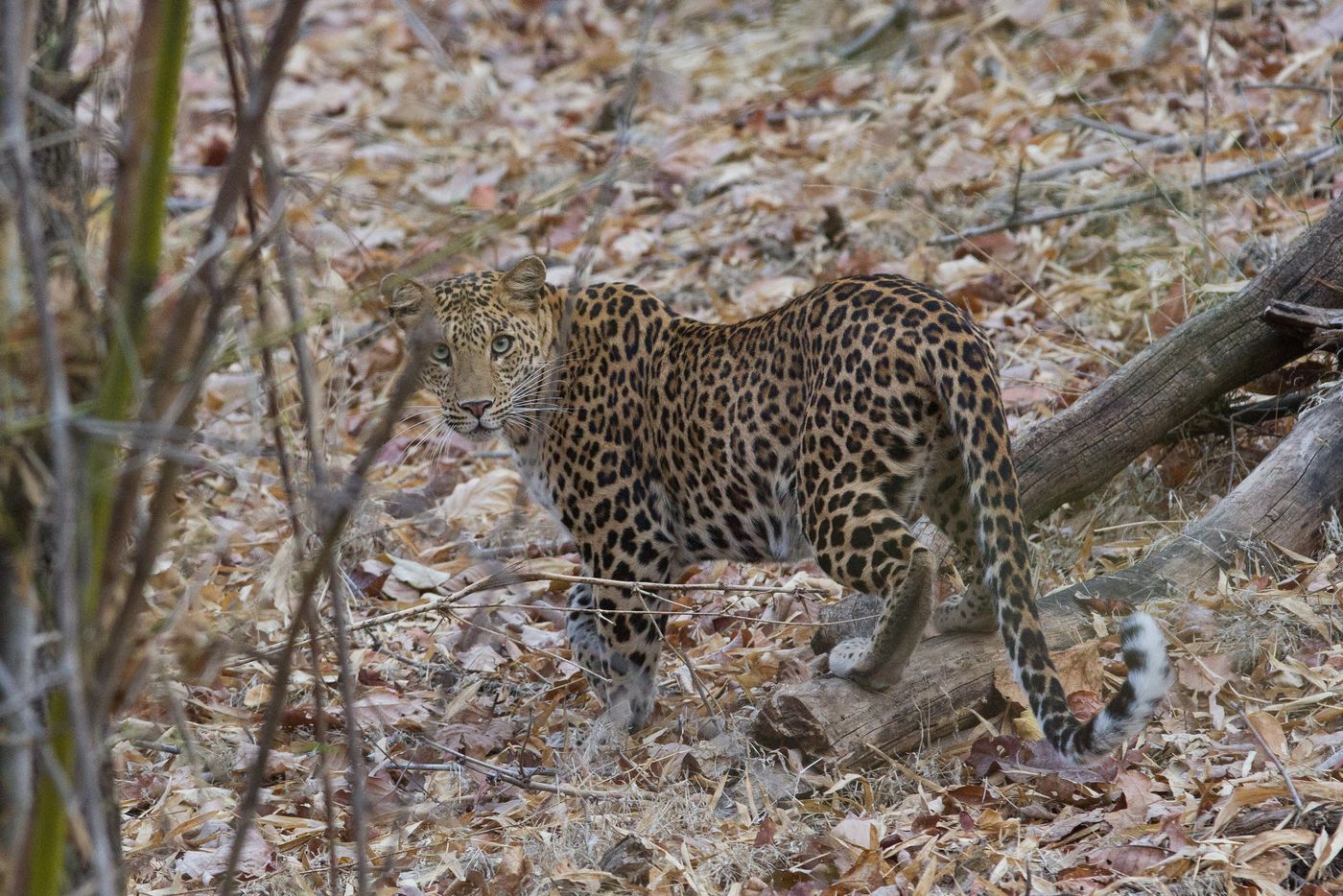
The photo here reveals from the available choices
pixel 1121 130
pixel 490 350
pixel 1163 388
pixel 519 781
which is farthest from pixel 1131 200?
pixel 519 781

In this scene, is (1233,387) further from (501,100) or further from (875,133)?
(501,100)

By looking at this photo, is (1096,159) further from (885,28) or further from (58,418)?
(58,418)

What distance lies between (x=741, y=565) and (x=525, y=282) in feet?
5.45

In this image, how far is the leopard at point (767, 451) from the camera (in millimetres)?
4324

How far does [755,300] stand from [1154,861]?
16.0ft

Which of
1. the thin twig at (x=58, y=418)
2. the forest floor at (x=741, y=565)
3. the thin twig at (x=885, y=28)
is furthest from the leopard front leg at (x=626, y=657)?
the thin twig at (x=885, y=28)

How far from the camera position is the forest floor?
3645mm

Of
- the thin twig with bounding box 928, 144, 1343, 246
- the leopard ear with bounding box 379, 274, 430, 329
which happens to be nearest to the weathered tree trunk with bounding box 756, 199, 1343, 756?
the thin twig with bounding box 928, 144, 1343, 246

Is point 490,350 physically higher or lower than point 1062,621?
higher

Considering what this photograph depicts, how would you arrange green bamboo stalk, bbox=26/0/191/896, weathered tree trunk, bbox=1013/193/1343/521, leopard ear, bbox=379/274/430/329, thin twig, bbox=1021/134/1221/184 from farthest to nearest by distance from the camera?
1. thin twig, bbox=1021/134/1221/184
2. leopard ear, bbox=379/274/430/329
3. weathered tree trunk, bbox=1013/193/1343/521
4. green bamboo stalk, bbox=26/0/191/896

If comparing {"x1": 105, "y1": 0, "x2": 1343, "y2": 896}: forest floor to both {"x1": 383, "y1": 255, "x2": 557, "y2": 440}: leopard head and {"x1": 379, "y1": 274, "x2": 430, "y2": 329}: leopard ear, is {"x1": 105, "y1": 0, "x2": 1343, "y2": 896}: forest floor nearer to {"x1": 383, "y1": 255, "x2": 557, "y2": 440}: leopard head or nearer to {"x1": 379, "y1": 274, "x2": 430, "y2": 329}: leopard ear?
{"x1": 379, "y1": 274, "x2": 430, "y2": 329}: leopard ear

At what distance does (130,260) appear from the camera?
6.42 feet

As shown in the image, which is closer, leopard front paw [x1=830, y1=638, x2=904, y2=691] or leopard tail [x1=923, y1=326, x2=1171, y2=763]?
leopard tail [x1=923, y1=326, x2=1171, y2=763]

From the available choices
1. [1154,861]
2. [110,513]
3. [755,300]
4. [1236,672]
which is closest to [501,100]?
[755,300]
